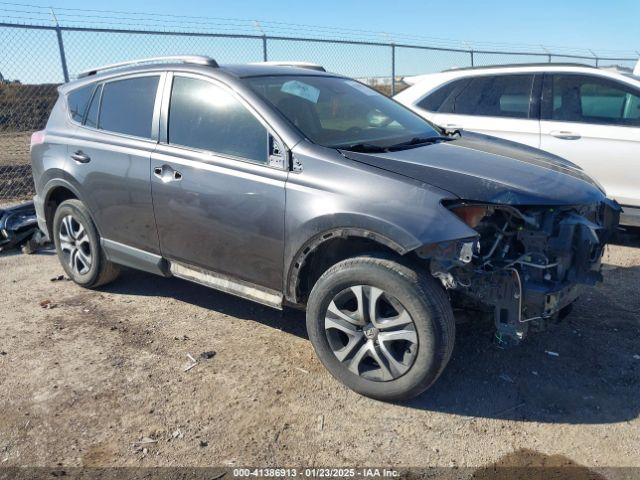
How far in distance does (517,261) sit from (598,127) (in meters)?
3.41

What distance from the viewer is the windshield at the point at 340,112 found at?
369 cm

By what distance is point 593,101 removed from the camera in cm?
588

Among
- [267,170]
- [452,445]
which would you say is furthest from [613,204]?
[267,170]

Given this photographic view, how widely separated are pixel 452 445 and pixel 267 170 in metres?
1.84

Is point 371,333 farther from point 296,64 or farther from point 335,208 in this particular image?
point 296,64

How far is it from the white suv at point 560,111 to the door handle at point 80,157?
3652mm

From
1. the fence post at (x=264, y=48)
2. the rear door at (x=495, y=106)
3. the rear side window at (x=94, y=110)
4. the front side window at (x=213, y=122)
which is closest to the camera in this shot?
the front side window at (x=213, y=122)

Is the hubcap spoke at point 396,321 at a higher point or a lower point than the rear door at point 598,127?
lower

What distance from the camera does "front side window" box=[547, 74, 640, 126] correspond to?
5672 millimetres

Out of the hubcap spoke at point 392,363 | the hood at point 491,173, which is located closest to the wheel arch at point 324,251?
the hood at point 491,173

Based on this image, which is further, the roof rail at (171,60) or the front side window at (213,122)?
the roof rail at (171,60)

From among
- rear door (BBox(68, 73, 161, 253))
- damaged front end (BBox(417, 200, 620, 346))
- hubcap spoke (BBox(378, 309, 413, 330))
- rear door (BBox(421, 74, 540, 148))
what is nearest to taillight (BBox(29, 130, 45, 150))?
rear door (BBox(68, 73, 161, 253))

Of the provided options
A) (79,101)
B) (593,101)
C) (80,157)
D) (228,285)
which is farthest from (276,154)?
(593,101)

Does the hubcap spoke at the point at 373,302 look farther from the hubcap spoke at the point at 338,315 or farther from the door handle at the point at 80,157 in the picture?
the door handle at the point at 80,157
